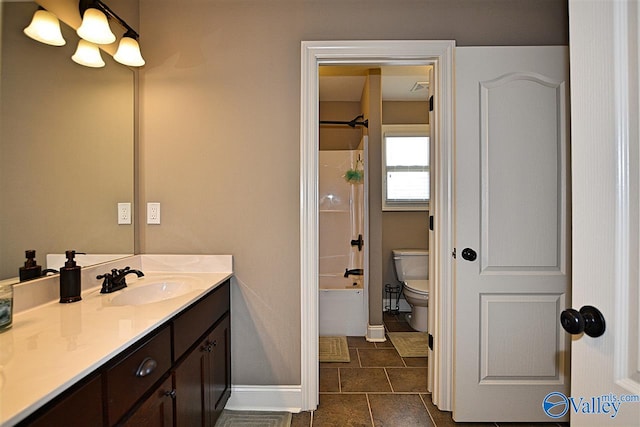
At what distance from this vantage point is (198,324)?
1616 millimetres

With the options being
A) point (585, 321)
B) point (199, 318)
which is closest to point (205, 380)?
point (199, 318)

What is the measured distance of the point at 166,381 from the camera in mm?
1312

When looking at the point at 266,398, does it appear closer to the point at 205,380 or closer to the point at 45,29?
the point at 205,380

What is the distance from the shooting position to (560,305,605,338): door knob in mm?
731

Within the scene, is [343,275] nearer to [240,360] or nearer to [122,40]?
[240,360]

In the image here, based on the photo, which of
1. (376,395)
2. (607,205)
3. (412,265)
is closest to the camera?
(607,205)

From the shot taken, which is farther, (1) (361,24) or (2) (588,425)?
(1) (361,24)

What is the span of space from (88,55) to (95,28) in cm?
14

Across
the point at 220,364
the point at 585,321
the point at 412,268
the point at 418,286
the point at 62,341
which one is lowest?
the point at 220,364

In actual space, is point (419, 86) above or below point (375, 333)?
above

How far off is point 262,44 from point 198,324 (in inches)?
64.1

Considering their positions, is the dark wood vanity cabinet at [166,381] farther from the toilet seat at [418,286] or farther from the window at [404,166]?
the window at [404,166]

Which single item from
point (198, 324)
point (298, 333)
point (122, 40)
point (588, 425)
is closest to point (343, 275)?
point (298, 333)

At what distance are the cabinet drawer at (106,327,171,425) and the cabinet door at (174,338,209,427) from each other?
0.15m
